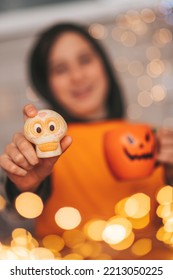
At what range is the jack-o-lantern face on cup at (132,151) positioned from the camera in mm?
772

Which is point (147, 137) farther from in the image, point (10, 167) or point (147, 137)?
point (10, 167)

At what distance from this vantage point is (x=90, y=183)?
3.01ft

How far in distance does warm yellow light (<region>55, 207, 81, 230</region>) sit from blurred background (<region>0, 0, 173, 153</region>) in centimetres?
75

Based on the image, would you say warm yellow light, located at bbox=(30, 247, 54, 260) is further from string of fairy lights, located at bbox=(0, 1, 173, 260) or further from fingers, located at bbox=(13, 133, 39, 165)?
fingers, located at bbox=(13, 133, 39, 165)

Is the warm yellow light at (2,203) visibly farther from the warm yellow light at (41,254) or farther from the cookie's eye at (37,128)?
the cookie's eye at (37,128)

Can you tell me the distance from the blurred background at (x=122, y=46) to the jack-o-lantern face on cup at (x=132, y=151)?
70 cm

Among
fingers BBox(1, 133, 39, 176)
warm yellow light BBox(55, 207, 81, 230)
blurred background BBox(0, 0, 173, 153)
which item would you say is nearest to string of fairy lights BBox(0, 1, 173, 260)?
warm yellow light BBox(55, 207, 81, 230)

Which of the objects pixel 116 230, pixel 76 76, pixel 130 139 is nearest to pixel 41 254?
pixel 116 230

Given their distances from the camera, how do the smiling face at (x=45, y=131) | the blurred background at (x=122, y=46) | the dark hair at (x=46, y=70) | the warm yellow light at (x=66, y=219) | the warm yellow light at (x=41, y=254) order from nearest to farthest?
the smiling face at (x=45, y=131)
the warm yellow light at (x=41, y=254)
the warm yellow light at (x=66, y=219)
the dark hair at (x=46, y=70)
the blurred background at (x=122, y=46)

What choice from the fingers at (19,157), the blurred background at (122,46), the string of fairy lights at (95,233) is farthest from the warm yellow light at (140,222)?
the blurred background at (122,46)
